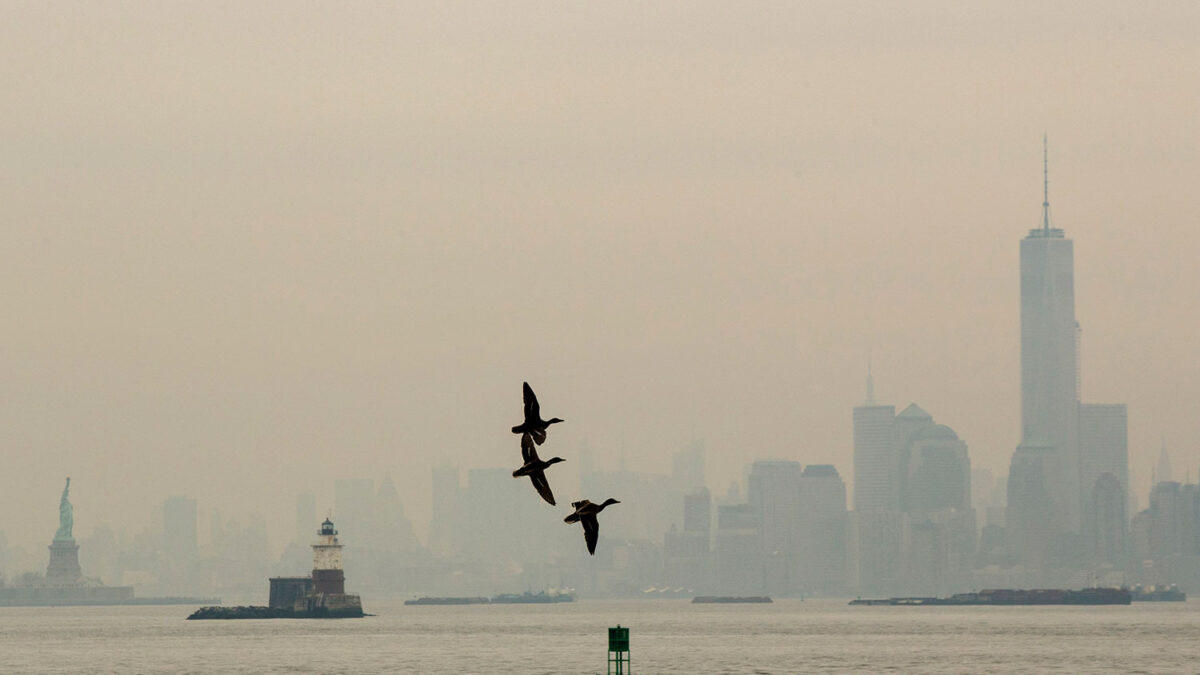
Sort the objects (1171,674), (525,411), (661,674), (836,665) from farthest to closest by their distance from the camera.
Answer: (836,665)
(1171,674)
(661,674)
(525,411)

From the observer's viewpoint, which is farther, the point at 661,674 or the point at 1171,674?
the point at 1171,674

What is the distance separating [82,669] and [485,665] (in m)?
38.8

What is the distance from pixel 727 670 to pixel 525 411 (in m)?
143

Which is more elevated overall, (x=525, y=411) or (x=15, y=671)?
(x=525, y=411)

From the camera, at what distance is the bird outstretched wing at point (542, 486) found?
116 feet

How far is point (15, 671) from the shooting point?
193 meters

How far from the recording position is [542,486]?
118 ft

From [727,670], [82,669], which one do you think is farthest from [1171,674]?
[82,669]

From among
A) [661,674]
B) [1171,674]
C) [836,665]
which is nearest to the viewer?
[661,674]

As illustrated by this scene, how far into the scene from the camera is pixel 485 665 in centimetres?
19388

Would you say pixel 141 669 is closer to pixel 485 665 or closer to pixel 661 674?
A: pixel 485 665

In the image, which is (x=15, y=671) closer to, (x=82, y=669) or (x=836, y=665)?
(x=82, y=669)

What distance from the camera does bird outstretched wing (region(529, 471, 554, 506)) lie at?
1396 inches

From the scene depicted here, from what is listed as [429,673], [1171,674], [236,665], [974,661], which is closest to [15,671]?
[236,665]
